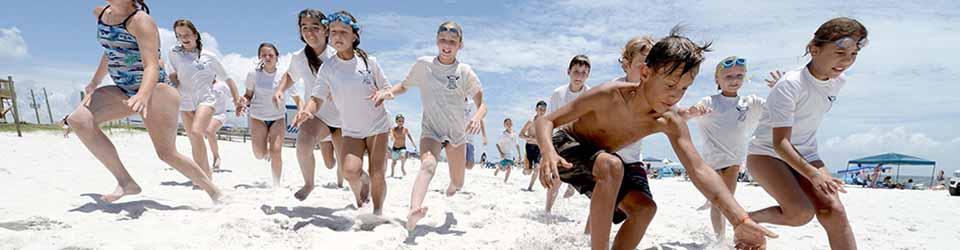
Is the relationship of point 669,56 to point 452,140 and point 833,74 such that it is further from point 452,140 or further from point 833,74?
point 452,140

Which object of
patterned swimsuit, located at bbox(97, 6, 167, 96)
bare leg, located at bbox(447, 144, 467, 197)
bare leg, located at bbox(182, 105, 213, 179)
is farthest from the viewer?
bare leg, located at bbox(182, 105, 213, 179)

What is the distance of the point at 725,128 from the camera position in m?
4.43

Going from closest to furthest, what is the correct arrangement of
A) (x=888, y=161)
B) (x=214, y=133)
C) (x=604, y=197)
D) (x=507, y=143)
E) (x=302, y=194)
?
1. (x=604, y=197)
2. (x=302, y=194)
3. (x=214, y=133)
4. (x=507, y=143)
5. (x=888, y=161)

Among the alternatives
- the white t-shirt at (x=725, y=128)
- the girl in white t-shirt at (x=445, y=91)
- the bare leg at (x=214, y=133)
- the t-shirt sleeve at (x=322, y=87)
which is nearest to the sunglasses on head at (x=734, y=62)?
the white t-shirt at (x=725, y=128)

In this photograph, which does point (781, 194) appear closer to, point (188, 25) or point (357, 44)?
point (357, 44)

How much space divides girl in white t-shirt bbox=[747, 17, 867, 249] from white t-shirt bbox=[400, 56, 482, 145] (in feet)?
7.29

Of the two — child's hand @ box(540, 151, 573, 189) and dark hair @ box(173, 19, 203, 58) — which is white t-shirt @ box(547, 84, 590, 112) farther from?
dark hair @ box(173, 19, 203, 58)

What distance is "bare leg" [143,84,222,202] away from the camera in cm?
389

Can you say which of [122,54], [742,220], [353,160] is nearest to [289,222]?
[353,160]

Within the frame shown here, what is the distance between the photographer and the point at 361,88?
4.23m

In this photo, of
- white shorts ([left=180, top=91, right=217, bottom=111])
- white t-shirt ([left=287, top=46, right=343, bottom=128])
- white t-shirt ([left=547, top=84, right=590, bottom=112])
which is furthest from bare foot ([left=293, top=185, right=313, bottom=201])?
white t-shirt ([left=547, top=84, right=590, bottom=112])

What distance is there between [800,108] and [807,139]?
0.21m

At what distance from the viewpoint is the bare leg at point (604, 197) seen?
2607mm

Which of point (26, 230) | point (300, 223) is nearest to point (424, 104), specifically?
point (300, 223)
